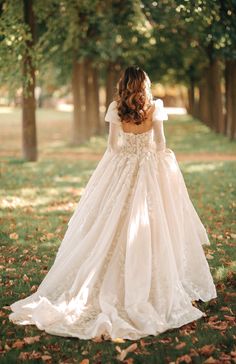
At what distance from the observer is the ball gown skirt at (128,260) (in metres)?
5.17

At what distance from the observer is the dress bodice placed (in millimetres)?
5734

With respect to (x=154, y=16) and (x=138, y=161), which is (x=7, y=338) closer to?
(x=138, y=161)

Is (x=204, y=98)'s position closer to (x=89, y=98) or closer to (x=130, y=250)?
(x=89, y=98)

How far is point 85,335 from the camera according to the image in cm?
495

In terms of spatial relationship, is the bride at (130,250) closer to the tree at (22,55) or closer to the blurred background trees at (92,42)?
the blurred background trees at (92,42)

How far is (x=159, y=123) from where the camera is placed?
5.65 m

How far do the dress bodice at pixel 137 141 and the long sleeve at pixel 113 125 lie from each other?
0.07 meters

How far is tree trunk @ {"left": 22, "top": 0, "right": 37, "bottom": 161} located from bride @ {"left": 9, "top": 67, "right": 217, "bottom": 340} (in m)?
10.3

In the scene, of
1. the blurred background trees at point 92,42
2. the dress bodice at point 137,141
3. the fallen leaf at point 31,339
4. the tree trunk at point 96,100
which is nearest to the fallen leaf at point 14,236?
the blurred background trees at point 92,42

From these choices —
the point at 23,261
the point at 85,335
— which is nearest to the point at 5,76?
the point at 23,261

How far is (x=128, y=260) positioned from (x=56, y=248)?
3003 mm

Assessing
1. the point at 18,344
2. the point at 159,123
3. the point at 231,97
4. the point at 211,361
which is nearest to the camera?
the point at 211,361

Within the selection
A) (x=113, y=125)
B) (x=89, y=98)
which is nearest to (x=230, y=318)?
(x=113, y=125)

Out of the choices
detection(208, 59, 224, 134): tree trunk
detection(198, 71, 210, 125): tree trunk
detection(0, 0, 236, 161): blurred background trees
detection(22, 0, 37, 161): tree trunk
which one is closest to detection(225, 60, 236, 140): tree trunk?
detection(0, 0, 236, 161): blurred background trees
